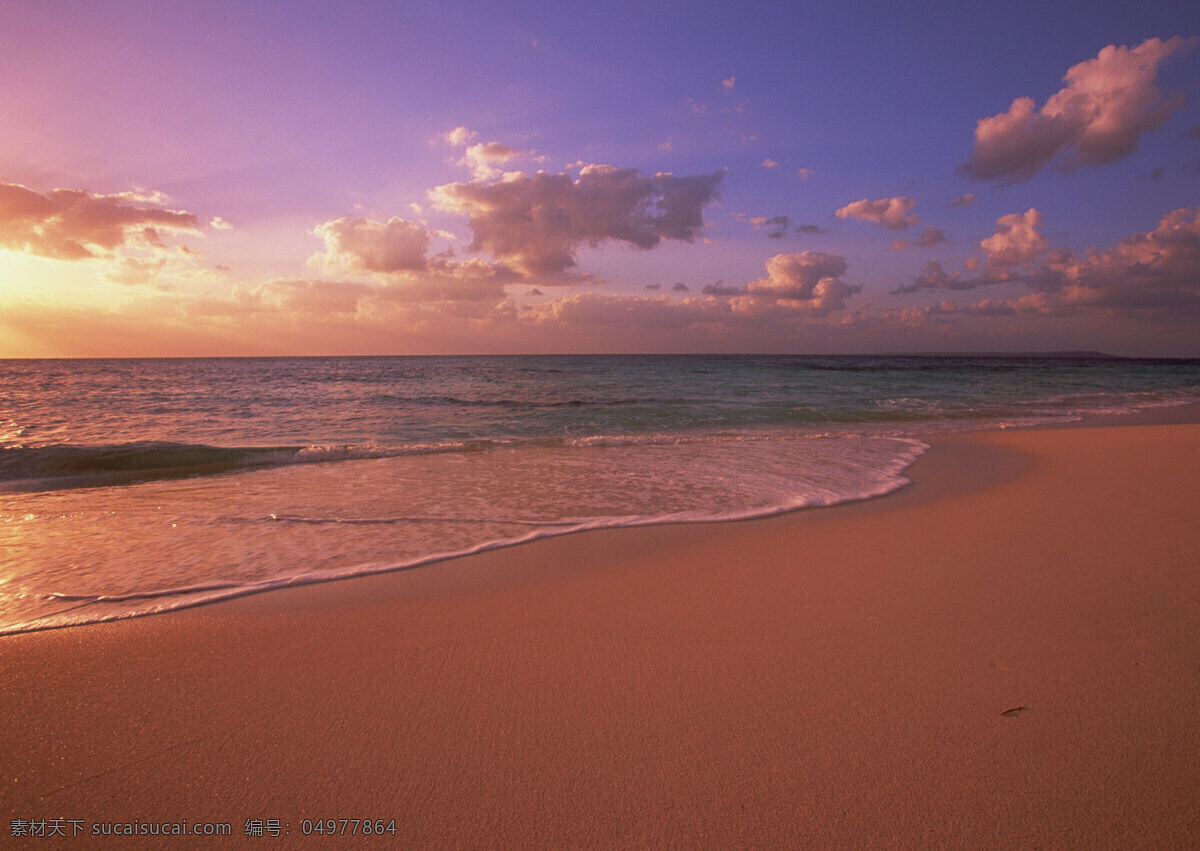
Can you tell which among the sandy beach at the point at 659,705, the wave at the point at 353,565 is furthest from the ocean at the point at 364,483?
the sandy beach at the point at 659,705

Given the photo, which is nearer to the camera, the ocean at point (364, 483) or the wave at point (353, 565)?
the wave at point (353, 565)

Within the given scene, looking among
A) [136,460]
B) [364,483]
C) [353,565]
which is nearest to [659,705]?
[353,565]

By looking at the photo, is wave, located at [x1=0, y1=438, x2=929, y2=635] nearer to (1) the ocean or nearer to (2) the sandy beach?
(1) the ocean

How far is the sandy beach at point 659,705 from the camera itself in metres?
1.75

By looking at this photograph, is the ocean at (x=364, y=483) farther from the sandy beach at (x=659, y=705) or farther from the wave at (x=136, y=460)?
the sandy beach at (x=659, y=705)

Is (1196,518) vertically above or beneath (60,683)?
above

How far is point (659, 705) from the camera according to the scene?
2.27 meters

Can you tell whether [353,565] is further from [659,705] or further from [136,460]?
[136,460]

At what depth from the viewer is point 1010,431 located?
11.1m

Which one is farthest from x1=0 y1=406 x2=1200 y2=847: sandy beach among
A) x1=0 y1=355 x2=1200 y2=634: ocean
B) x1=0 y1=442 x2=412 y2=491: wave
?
x1=0 y1=442 x2=412 y2=491: wave

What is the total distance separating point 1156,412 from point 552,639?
1976cm

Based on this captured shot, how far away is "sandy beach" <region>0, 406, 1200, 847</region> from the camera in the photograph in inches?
69.1

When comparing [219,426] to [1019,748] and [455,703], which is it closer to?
[455,703]

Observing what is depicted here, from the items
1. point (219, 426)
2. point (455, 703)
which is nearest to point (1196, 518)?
point (455, 703)
